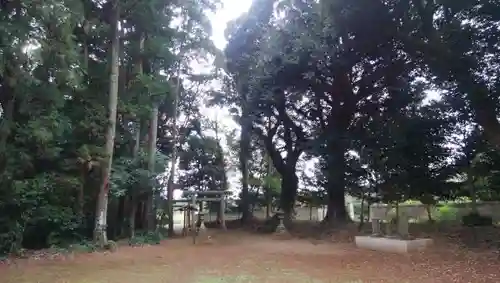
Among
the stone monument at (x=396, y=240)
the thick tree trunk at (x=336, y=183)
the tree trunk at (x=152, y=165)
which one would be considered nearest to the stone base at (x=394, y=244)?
the stone monument at (x=396, y=240)

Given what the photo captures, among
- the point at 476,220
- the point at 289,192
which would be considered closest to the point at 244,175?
the point at 289,192

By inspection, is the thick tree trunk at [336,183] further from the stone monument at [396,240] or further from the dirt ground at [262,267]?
the dirt ground at [262,267]

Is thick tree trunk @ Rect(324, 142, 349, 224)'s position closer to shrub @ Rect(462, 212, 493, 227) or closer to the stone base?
the stone base

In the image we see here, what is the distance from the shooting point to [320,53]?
13.1 m

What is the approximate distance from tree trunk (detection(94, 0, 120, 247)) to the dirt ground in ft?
3.15

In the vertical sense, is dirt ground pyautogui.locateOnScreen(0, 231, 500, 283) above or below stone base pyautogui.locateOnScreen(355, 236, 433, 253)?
below

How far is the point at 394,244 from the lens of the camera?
10.2 meters

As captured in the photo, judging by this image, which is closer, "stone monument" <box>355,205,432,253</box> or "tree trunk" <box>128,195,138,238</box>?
"stone monument" <box>355,205,432,253</box>

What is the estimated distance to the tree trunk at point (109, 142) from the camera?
11.6 meters

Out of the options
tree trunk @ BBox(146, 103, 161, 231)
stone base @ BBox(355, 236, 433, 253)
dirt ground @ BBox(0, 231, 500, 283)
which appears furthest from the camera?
tree trunk @ BBox(146, 103, 161, 231)

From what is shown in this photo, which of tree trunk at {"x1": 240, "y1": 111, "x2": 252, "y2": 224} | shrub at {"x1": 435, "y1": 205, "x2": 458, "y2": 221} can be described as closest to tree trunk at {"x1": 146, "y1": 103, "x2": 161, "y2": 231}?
tree trunk at {"x1": 240, "y1": 111, "x2": 252, "y2": 224}

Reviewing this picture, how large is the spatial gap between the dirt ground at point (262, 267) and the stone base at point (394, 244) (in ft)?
1.05

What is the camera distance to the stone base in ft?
32.9

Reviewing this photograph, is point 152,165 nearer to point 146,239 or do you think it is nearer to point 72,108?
point 146,239
